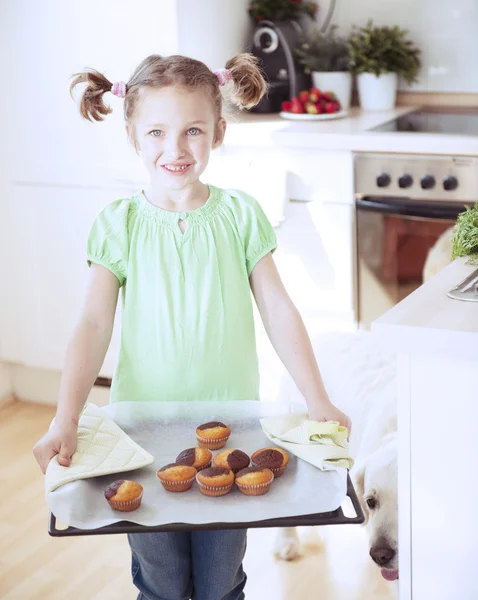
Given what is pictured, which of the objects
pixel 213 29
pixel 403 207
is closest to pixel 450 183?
pixel 403 207

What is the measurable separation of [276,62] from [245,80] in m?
1.71

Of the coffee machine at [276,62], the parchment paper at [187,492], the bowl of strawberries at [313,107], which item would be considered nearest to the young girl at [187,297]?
the parchment paper at [187,492]

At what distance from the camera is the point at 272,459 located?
119 centimetres

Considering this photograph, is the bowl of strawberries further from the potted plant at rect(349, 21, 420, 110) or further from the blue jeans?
the blue jeans

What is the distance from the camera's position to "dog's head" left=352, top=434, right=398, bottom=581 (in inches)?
66.1

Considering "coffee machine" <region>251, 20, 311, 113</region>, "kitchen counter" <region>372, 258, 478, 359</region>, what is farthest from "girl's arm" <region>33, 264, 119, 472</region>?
"coffee machine" <region>251, 20, 311, 113</region>

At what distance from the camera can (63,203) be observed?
9.80 feet

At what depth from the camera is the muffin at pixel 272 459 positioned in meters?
1.18

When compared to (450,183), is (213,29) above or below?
above

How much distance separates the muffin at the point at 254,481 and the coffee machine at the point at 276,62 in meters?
2.19

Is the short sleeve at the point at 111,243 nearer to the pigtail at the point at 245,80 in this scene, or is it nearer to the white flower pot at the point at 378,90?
the pigtail at the point at 245,80

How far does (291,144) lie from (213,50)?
0.50 meters

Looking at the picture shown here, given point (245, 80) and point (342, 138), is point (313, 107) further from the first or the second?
point (245, 80)

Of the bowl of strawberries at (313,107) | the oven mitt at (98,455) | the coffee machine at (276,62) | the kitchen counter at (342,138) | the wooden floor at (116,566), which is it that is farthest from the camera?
the coffee machine at (276,62)
